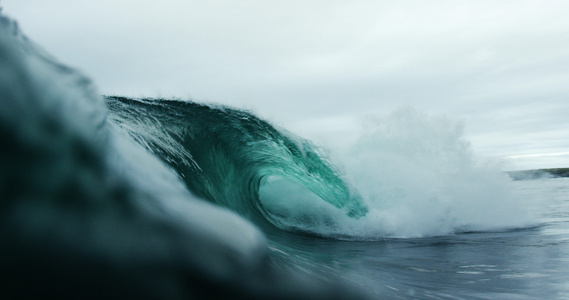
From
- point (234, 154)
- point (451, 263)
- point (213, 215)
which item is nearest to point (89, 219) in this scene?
point (213, 215)

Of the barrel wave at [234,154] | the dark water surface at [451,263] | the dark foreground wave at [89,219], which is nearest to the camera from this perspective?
the dark foreground wave at [89,219]

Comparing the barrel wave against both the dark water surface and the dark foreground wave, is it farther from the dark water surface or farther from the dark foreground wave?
the dark foreground wave

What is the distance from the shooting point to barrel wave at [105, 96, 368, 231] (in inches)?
215

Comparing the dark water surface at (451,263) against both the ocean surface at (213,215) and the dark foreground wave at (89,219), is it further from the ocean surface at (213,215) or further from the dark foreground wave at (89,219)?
the dark foreground wave at (89,219)

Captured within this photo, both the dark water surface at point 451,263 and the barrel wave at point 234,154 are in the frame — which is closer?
the dark water surface at point 451,263

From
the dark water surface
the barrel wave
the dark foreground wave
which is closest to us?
the dark foreground wave

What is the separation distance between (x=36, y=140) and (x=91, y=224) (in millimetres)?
280

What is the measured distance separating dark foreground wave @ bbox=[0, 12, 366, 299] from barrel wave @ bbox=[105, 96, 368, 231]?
10.2 ft

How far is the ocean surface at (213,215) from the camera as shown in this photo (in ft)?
3.56

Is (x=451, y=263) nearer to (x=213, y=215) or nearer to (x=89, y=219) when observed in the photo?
(x=213, y=215)

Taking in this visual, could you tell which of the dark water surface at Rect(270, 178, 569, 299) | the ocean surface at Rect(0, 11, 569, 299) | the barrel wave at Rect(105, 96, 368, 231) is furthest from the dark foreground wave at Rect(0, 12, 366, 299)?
the barrel wave at Rect(105, 96, 368, 231)

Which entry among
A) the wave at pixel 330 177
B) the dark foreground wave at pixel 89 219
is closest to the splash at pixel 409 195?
the wave at pixel 330 177

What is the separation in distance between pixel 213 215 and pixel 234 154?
19.1 feet

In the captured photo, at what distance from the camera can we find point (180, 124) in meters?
6.13
